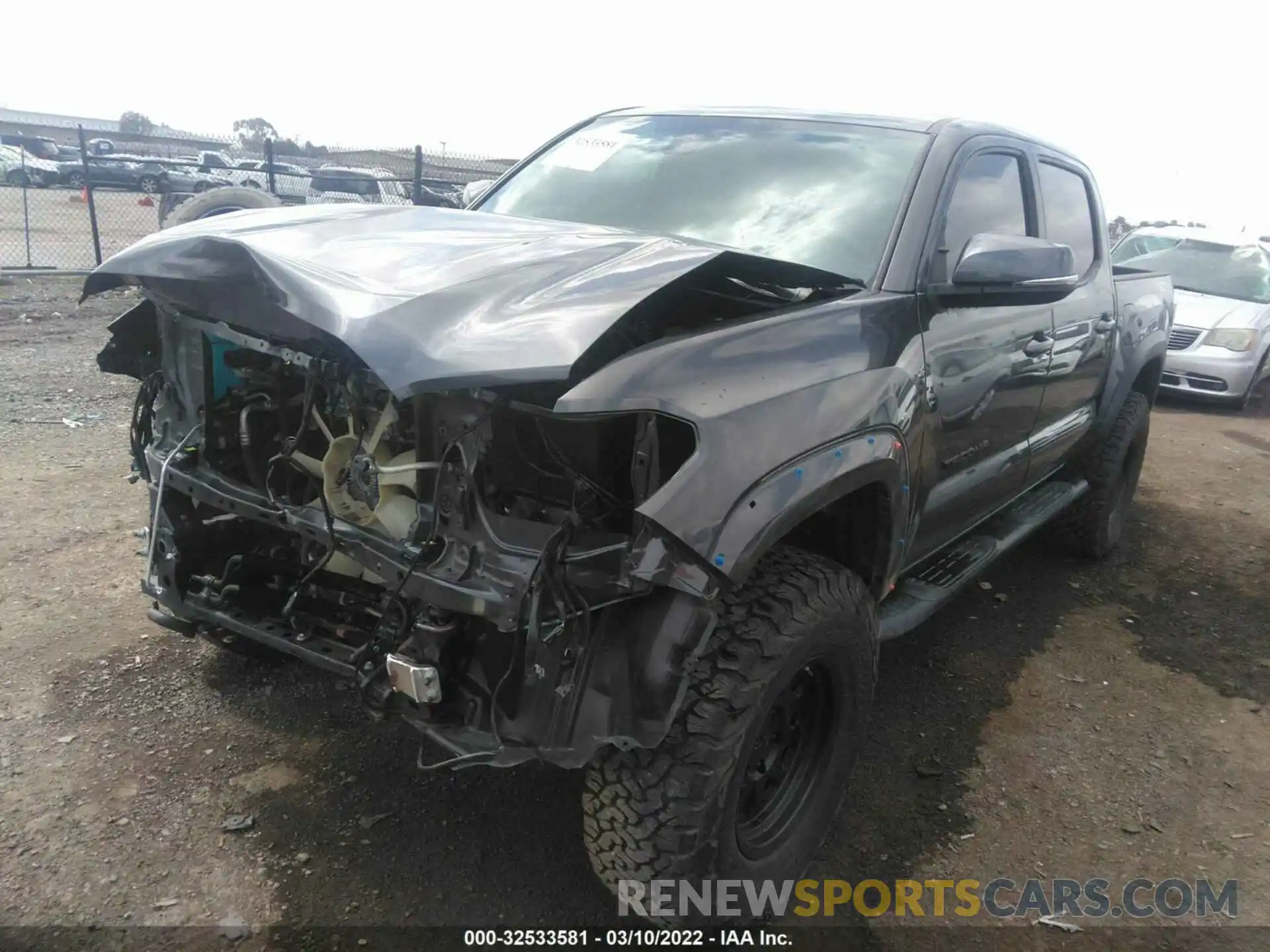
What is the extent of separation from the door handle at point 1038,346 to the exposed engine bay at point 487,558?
1880mm

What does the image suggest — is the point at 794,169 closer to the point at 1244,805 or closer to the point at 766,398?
the point at 766,398

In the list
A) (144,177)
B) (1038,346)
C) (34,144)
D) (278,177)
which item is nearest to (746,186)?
(1038,346)

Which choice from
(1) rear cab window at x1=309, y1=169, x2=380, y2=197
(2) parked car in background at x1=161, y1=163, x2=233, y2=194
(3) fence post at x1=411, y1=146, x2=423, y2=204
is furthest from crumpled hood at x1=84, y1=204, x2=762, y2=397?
(2) parked car in background at x1=161, y1=163, x2=233, y2=194

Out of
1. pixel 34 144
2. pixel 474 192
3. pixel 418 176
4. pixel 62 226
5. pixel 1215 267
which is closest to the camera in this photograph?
pixel 474 192

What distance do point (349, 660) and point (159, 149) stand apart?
35.6 metres

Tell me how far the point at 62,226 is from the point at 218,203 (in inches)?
433

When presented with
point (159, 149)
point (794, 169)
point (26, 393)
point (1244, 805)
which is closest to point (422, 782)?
point (794, 169)

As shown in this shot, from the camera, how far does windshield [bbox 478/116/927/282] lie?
2859 millimetres

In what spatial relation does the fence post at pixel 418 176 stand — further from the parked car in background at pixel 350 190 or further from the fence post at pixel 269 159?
the fence post at pixel 269 159

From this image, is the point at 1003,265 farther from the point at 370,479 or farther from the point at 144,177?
the point at 144,177

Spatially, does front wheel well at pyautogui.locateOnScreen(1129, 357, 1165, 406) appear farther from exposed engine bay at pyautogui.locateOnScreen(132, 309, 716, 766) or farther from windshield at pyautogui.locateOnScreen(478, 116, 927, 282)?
exposed engine bay at pyautogui.locateOnScreen(132, 309, 716, 766)

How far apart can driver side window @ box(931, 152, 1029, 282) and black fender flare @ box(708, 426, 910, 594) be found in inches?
27.5

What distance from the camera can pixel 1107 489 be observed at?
4758mm

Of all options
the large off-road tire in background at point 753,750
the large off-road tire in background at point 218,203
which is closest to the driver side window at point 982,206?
the large off-road tire in background at point 753,750
